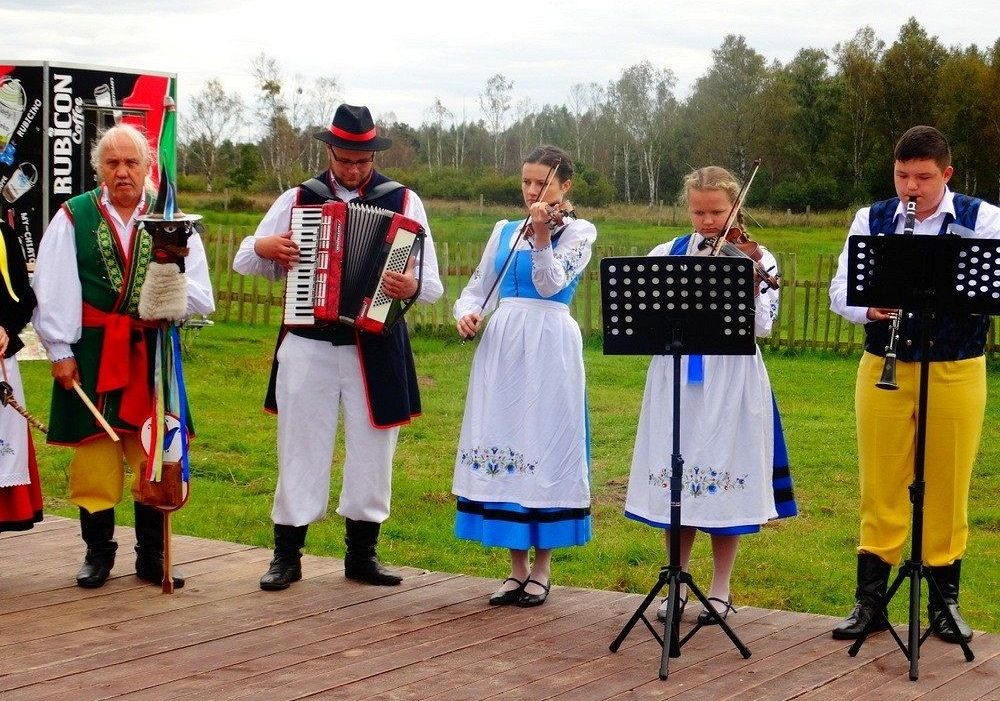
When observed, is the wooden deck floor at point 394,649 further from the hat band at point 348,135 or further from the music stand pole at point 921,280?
the hat band at point 348,135

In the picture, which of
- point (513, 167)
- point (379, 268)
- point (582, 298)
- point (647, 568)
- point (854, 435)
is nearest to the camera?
point (379, 268)

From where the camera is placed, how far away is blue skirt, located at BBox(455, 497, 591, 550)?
487 centimetres

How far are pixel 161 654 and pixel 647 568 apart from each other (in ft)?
8.70

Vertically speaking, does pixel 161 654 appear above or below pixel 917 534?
below

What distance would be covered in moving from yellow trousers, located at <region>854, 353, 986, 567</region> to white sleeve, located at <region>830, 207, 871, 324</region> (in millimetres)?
193

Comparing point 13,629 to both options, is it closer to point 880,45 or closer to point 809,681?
point 809,681

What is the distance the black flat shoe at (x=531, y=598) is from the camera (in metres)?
4.97

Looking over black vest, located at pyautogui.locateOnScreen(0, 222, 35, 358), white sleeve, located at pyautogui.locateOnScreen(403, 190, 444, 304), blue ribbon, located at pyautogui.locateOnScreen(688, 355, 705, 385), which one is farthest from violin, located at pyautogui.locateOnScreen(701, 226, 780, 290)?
black vest, located at pyautogui.locateOnScreen(0, 222, 35, 358)

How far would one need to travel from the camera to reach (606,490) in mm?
7781

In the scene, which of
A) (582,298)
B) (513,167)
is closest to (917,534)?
(582,298)

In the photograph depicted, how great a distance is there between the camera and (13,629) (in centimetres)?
450

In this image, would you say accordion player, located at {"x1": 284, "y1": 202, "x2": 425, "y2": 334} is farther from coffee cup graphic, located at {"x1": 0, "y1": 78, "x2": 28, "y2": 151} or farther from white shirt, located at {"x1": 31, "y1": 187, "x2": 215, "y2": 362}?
coffee cup graphic, located at {"x1": 0, "y1": 78, "x2": 28, "y2": 151}

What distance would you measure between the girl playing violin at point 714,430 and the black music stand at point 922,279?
0.39 metres

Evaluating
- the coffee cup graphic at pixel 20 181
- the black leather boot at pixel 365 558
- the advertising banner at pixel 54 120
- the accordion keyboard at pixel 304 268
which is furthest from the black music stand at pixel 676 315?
the coffee cup graphic at pixel 20 181
